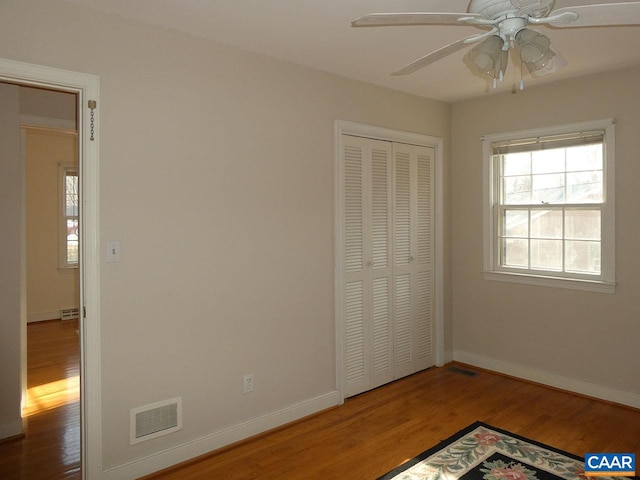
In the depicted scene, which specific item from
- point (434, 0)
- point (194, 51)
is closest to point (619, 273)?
point (434, 0)

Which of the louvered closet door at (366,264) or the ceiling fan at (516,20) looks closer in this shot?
the ceiling fan at (516,20)

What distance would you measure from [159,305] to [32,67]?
4.48 feet

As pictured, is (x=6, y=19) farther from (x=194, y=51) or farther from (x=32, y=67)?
(x=194, y=51)

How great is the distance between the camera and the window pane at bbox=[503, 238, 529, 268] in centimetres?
413

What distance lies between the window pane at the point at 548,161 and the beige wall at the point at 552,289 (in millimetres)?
243

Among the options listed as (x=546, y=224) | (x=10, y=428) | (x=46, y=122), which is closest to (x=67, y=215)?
(x=46, y=122)

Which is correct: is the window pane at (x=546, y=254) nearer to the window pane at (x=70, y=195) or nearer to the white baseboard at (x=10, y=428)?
the white baseboard at (x=10, y=428)

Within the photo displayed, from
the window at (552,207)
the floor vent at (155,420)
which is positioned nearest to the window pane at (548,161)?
the window at (552,207)

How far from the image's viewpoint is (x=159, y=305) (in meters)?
2.66

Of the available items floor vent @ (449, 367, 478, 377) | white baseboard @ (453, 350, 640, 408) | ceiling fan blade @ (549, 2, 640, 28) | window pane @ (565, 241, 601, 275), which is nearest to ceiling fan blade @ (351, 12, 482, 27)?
ceiling fan blade @ (549, 2, 640, 28)

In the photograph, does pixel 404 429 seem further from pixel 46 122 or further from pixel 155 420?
pixel 46 122

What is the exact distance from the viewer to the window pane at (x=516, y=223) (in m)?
4.12

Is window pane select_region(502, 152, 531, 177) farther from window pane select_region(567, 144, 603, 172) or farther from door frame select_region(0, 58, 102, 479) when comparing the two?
door frame select_region(0, 58, 102, 479)

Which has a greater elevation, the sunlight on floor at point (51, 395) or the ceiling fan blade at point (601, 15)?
the ceiling fan blade at point (601, 15)
